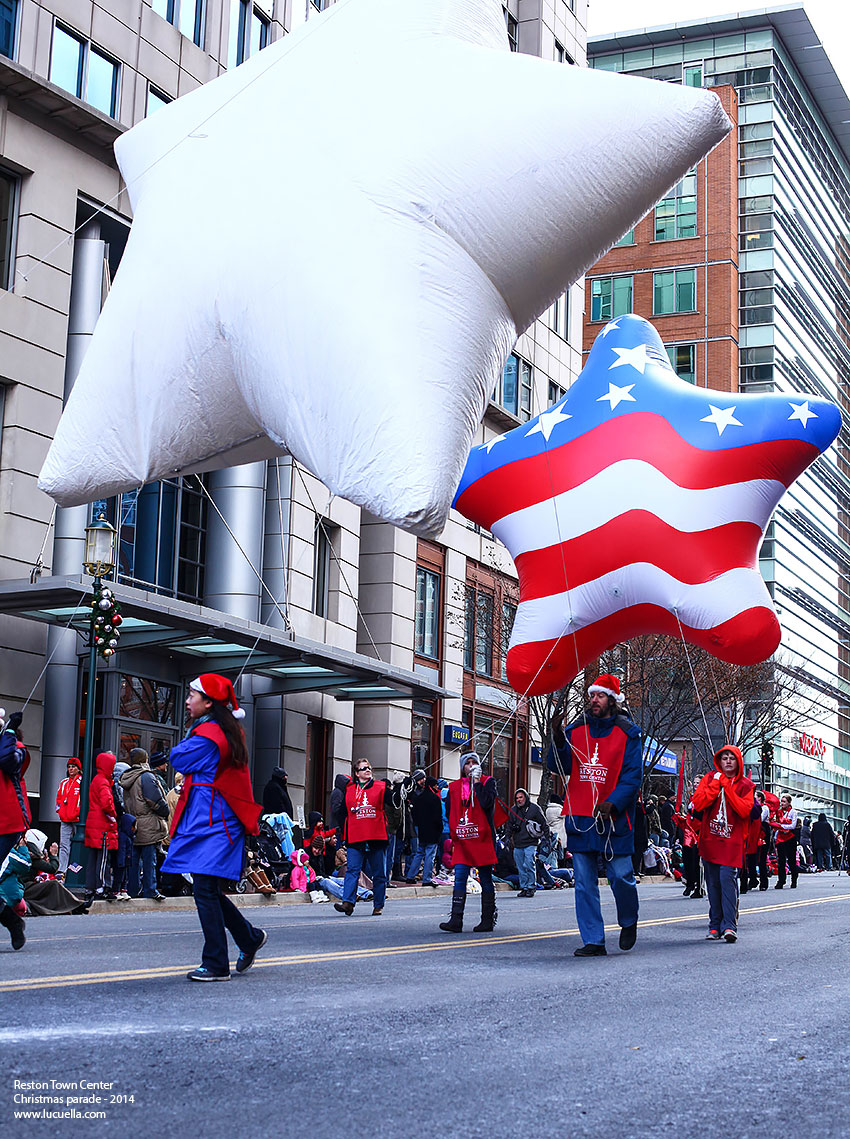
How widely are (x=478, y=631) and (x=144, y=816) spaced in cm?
2238

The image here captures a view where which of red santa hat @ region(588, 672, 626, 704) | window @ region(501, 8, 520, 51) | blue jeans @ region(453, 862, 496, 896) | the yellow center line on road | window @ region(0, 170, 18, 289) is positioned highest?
window @ region(501, 8, 520, 51)

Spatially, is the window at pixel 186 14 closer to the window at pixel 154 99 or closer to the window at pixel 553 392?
the window at pixel 154 99

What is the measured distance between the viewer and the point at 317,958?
33.0ft

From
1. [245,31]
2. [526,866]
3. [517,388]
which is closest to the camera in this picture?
[526,866]

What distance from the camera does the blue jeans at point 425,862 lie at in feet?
70.4

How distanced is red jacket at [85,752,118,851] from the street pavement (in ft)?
18.7

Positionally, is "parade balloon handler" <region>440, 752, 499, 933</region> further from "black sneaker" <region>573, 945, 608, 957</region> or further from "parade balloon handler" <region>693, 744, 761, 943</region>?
"black sneaker" <region>573, 945, 608, 957</region>

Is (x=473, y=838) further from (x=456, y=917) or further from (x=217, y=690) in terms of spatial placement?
(x=217, y=690)

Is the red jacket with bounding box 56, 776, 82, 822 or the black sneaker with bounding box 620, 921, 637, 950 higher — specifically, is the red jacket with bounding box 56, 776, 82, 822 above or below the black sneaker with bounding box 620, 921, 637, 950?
above

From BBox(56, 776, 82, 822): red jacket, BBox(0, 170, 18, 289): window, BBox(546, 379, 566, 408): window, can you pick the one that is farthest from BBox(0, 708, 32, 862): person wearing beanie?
BBox(546, 379, 566, 408): window

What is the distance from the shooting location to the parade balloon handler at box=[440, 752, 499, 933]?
13359 mm

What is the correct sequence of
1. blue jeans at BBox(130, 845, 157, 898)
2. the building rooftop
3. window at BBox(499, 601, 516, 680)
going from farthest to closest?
the building rooftop → window at BBox(499, 601, 516, 680) → blue jeans at BBox(130, 845, 157, 898)

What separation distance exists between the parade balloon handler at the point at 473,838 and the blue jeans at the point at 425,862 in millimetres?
7790

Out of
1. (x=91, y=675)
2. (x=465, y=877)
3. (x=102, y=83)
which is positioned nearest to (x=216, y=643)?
(x=91, y=675)
